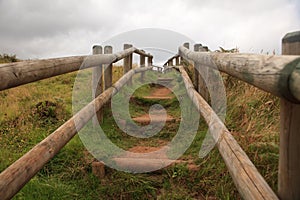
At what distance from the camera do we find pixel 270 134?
2846 mm

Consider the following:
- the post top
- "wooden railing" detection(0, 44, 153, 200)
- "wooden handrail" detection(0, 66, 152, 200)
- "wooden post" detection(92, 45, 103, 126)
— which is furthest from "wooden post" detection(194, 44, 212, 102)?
the post top

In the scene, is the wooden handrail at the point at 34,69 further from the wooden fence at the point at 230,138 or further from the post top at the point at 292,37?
the post top at the point at 292,37

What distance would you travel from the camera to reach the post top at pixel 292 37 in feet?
5.31

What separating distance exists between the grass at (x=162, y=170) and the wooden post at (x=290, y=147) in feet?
2.52

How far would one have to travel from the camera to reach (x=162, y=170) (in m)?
3.31

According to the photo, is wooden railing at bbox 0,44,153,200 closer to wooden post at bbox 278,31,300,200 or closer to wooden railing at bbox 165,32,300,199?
wooden railing at bbox 165,32,300,199

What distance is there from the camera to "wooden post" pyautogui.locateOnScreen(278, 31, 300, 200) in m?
1.57

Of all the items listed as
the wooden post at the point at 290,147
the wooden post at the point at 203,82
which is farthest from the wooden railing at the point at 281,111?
the wooden post at the point at 203,82

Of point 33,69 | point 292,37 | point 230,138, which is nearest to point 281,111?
point 292,37

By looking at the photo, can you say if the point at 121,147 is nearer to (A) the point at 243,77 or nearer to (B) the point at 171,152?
(B) the point at 171,152

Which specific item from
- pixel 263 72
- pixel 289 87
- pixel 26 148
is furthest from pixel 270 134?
pixel 26 148

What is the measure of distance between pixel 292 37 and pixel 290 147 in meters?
0.51

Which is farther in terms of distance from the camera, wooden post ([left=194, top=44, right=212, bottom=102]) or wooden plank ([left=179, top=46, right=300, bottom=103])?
wooden post ([left=194, top=44, right=212, bottom=102])

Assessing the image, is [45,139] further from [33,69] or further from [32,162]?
[33,69]
